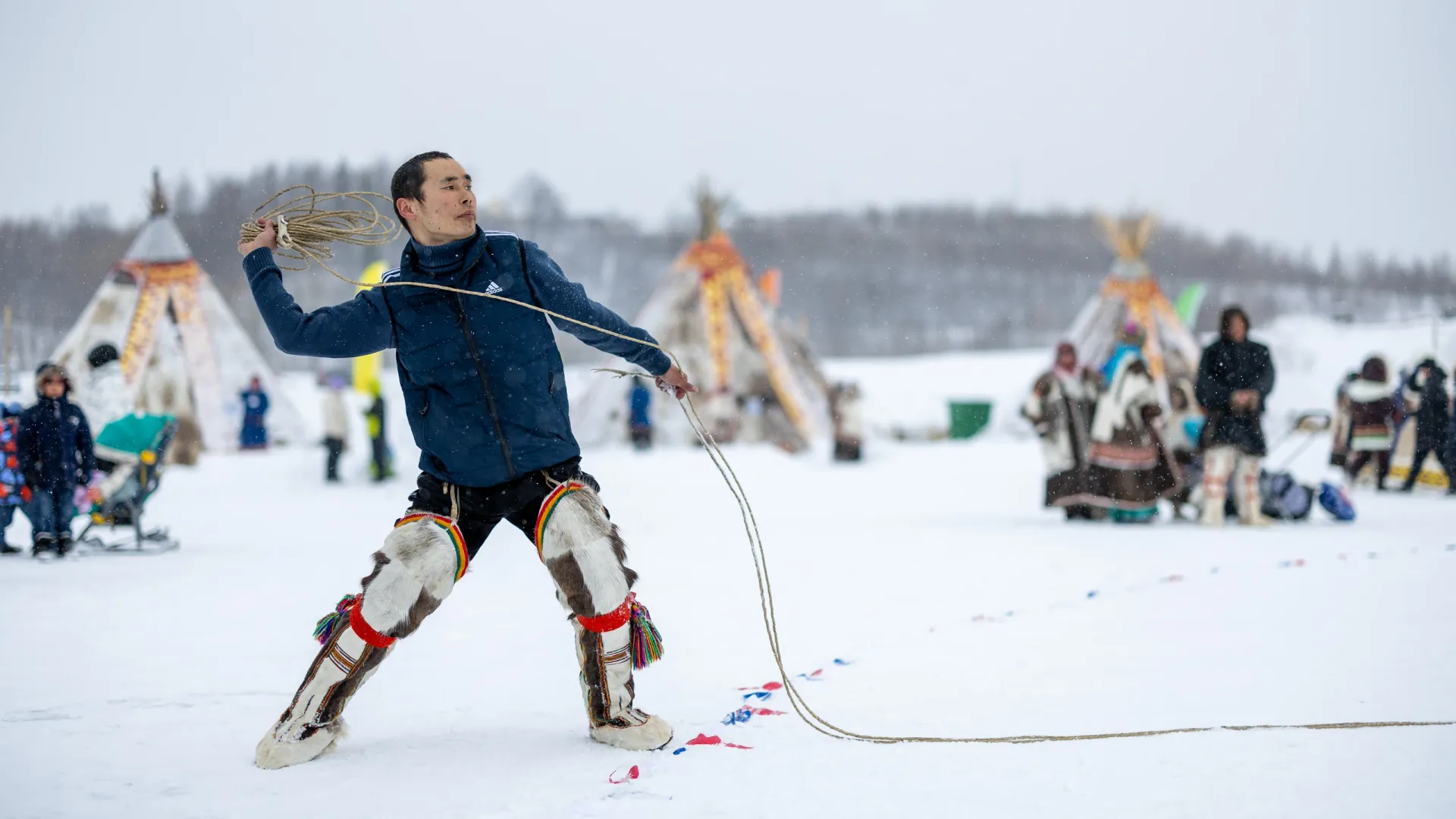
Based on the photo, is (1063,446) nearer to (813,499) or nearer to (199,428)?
(813,499)

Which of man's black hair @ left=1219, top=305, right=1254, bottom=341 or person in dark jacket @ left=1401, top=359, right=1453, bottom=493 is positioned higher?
man's black hair @ left=1219, top=305, right=1254, bottom=341

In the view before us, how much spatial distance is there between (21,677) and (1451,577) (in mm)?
5752

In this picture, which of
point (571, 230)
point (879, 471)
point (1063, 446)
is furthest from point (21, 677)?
point (571, 230)

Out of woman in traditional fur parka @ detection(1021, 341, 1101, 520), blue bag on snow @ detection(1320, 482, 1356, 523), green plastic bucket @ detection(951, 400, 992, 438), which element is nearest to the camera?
blue bag on snow @ detection(1320, 482, 1356, 523)

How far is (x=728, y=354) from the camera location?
17.0m

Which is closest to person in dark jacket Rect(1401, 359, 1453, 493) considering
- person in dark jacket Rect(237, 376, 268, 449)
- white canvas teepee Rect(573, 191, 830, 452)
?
white canvas teepee Rect(573, 191, 830, 452)

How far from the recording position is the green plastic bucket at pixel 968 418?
23.2m

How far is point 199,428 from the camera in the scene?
51.5 feet

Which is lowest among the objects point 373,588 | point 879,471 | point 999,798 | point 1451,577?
point 879,471

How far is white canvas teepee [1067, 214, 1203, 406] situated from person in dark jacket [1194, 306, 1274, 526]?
10067 millimetres

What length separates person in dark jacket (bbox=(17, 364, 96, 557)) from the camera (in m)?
7.15

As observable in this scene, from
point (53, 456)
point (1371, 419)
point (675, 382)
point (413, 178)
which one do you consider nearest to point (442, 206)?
point (413, 178)

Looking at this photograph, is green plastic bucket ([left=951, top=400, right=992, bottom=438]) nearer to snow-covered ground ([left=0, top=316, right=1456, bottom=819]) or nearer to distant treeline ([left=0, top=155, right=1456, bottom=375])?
distant treeline ([left=0, top=155, right=1456, bottom=375])

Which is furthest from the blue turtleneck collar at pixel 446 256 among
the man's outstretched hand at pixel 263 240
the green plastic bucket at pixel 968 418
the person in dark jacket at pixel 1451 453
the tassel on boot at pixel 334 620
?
the green plastic bucket at pixel 968 418
